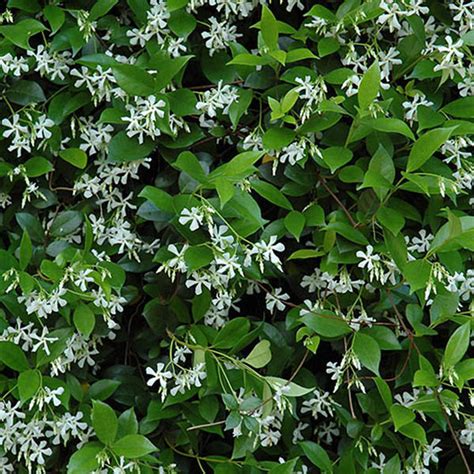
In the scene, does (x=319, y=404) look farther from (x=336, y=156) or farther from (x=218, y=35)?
(x=218, y=35)

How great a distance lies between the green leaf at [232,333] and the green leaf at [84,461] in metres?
0.27

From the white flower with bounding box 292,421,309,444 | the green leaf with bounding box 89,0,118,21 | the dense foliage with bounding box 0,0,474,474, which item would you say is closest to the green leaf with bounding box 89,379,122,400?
the dense foliage with bounding box 0,0,474,474

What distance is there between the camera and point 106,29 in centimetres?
162

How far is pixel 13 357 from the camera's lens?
145 cm

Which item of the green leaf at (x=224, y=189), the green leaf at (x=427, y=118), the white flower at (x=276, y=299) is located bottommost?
the white flower at (x=276, y=299)

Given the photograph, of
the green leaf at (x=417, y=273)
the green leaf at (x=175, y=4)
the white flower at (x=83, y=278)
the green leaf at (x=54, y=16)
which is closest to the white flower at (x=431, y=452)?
the green leaf at (x=417, y=273)

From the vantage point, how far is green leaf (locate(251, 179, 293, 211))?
4.85 feet

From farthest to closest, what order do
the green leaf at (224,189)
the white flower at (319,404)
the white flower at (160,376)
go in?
the white flower at (319,404)
the white flower at (160,376)
the green leaf at (224,189)

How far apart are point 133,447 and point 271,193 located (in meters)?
0.49

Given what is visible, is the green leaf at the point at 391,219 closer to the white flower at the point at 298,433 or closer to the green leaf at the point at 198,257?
the green leaf at the point at 198,257

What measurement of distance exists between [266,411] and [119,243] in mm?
401

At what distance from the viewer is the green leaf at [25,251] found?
147 centimetres

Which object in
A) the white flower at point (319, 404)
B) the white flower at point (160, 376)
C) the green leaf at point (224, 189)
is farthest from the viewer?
the white flower at point (319, 404)

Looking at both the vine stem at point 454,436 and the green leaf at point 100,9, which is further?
the green leaf at point 100,9
